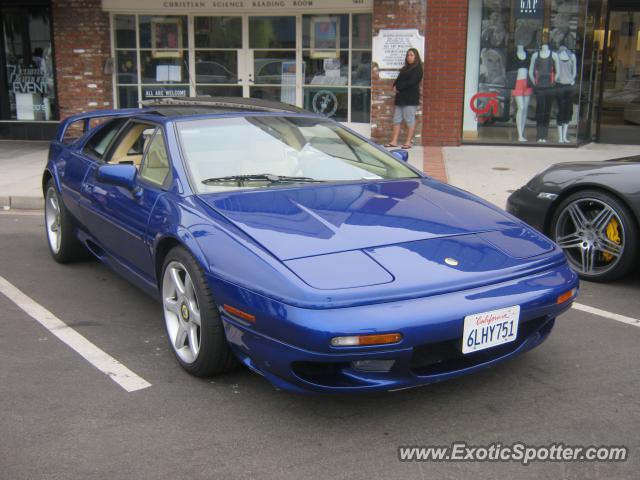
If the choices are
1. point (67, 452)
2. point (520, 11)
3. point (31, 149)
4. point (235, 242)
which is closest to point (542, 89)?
point (520, 11)

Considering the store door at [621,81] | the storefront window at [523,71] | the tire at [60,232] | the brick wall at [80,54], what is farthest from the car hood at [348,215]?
the brick wall at [80,54]

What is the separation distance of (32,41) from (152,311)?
35.1 ft

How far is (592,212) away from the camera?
18.1 ft

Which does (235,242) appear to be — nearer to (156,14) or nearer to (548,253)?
(548,253)

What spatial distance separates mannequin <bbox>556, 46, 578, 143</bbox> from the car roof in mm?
8709

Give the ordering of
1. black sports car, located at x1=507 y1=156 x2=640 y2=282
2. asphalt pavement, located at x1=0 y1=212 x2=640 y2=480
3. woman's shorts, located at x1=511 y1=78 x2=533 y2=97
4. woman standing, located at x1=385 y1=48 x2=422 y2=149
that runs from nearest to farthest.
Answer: asphalt pavement, located at x1=0 y1=212 x2=640 y2=480 < black sports car, located at x1=507 y1=156 x2=640 y2=282 < woman standing, located at x1=385 y1=48 x2=422 y2=149 < woman's shorts, located at x1=511 y1=78 x2=533 y2=97

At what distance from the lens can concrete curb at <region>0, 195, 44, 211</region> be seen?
876 centimetres

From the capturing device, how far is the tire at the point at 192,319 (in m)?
3.46

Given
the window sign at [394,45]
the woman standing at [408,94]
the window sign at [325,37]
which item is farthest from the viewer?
the window sign at [325,37]

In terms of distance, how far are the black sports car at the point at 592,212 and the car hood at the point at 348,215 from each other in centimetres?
162

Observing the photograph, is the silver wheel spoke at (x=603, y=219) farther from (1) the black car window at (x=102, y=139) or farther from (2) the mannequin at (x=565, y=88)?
(2) the mannequin at (x=565, y=88)

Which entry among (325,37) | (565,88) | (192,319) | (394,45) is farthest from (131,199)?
(565,88)

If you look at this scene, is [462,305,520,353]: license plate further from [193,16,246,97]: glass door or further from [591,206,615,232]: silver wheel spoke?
[193,16,246,97]: glass door

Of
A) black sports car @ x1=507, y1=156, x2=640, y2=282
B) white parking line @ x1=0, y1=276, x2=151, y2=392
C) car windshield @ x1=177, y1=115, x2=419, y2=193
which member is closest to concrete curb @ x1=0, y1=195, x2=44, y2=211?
white parking line @ x1=0, y1=276, x2=151, y2=392
